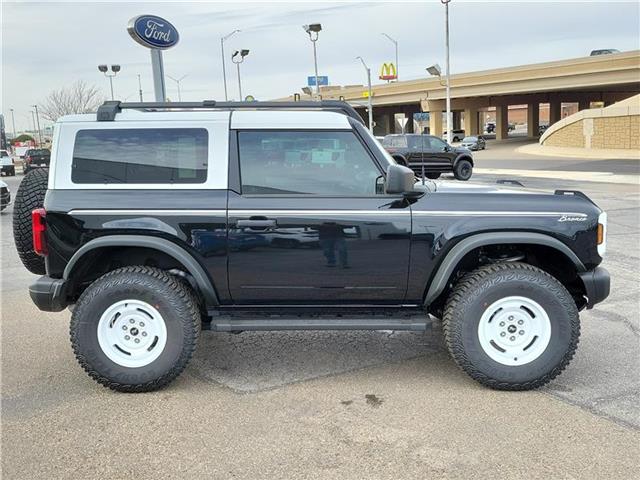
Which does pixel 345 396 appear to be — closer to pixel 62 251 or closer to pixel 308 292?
pixel 308 292

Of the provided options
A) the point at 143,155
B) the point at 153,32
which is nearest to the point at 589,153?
the point at 153,32

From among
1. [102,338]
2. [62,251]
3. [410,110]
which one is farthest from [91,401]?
[410,110]

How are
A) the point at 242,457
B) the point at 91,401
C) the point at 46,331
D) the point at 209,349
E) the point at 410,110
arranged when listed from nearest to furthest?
the point at 242,457 → the point at 91,401 → the point at 209,349 → the point at 46,331 → the point at 410,110

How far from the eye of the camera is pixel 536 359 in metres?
4.24

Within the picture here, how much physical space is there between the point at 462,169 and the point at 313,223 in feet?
64.1

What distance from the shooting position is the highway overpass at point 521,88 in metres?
45.1

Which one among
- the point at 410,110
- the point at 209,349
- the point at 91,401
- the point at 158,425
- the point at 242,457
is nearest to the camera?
the point at 242,457

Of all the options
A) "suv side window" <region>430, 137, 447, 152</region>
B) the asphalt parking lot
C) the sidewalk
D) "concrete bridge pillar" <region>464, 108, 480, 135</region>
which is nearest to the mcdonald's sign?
"concrete bridge pillar" <region>464, 108, 480, 135</region>

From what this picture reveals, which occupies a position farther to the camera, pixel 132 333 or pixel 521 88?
pixel 521 88

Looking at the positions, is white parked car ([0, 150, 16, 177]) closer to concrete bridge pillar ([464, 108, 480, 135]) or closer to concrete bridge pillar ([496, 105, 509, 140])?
concrete bridge pillar ([464, 108, 480, 135])

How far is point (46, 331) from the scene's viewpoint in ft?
18.9

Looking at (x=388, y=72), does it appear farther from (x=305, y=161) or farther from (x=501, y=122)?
(x=305, y=161)

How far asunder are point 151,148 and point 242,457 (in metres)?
2.23

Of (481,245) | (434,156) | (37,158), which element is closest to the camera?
(481,245)
